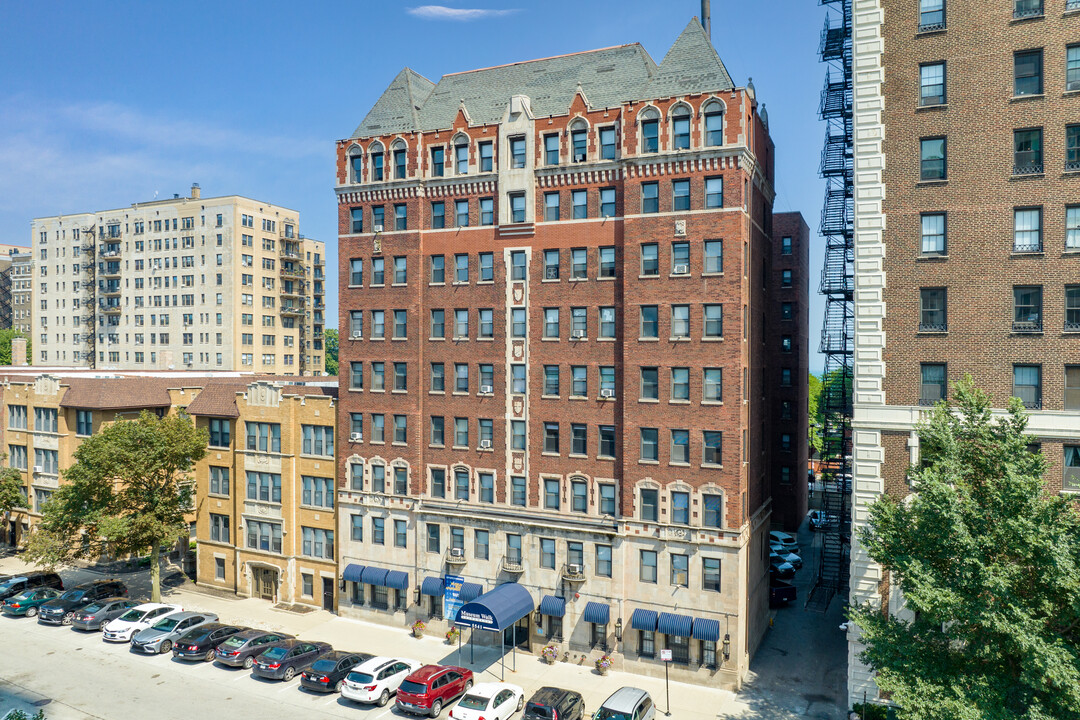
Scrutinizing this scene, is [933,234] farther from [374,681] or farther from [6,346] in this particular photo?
[6,346]

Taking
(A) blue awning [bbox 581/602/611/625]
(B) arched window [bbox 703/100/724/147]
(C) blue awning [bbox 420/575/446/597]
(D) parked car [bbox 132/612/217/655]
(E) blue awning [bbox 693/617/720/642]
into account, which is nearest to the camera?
(E) blue awning [bbox 693/617/720/642]

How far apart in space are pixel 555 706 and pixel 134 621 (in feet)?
86.8

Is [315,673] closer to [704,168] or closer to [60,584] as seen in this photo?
[60,584]

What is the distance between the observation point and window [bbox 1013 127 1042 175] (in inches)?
1138

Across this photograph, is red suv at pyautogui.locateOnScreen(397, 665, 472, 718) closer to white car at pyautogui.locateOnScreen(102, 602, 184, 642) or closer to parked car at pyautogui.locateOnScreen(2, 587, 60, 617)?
white car at pyautogui.locateOnScreen(102, 602, 184, 642)

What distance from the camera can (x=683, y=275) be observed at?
118 feet

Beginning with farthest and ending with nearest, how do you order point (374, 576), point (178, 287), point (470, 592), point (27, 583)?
point (178, 287), point (27, 583), point (374, 576), point (470, 592)

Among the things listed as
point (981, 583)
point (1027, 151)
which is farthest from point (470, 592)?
point (1027, 151)

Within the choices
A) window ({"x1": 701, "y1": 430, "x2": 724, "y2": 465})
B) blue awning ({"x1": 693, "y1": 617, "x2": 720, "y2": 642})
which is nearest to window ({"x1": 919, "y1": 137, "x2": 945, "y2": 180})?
window ({"x1": 701, "y1": 430, "x2": 724, "y2": 465})

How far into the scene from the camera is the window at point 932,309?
3022cm

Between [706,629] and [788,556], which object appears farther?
[788,556]

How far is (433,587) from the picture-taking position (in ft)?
134

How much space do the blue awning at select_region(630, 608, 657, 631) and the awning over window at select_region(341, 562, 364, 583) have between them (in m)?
17.7

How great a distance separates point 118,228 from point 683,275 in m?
89.5
